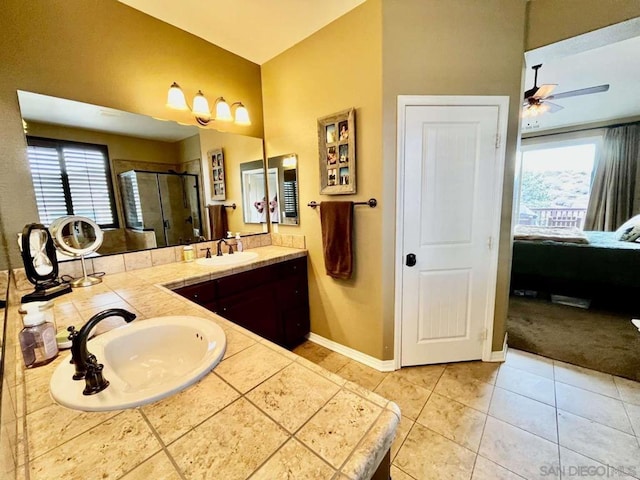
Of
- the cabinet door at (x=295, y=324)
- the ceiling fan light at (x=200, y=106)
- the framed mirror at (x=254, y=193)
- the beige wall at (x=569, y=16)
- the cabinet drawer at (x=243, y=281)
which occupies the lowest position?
the cabinet door at (x=295, y=324)

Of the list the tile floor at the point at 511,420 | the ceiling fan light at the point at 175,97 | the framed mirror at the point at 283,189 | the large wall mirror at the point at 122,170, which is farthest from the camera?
the framed mirror at the point at 283,189

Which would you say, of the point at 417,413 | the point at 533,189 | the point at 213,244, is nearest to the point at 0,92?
the point at 213,244

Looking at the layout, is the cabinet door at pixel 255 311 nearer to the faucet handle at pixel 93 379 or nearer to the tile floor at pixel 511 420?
the tile floor at pixel 511 420

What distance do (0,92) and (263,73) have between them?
1.85 meters

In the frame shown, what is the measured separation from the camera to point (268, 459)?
479 mm

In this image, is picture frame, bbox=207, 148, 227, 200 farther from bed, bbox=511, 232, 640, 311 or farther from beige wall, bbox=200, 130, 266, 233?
bed, bbox=511, 232, 640, 311

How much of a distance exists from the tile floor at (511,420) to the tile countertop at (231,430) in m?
1.11

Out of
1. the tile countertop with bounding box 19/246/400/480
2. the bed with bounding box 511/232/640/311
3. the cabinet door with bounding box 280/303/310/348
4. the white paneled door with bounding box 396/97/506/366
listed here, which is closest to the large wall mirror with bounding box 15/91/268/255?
the cabinet door with bounding box 280/303/310/348

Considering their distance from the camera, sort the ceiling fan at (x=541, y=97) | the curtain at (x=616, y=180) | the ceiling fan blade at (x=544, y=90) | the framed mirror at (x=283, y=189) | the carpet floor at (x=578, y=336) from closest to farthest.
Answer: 1. the carpet floor at (x=578, y=336)
2. the framed mirror at (x=283, y=189)
3. the ceiling fan blade at (x=544, y=90)
4. the ceiling fan at (x=541, y=97)
5. the curtain at (x=616, y=180)

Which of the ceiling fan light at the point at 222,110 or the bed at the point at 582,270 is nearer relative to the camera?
the ceiling fan light at the point at 222,110

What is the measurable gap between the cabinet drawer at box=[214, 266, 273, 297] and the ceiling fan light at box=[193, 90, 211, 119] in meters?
1.33

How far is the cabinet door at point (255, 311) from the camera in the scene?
1.87 m

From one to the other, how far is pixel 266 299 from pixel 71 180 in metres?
1.48

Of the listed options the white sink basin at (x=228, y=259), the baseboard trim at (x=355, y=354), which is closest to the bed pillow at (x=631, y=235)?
the baseboard trim at (x=355, y=354)
